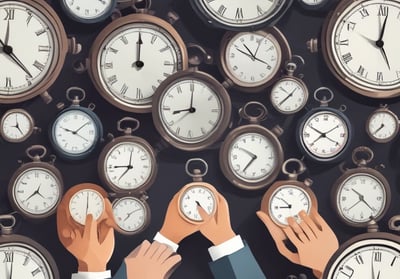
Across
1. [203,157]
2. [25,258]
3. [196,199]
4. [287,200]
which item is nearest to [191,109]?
[203,157]

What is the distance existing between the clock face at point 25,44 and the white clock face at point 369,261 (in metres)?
1.02

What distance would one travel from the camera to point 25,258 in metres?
1.92

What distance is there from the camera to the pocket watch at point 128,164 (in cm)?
193

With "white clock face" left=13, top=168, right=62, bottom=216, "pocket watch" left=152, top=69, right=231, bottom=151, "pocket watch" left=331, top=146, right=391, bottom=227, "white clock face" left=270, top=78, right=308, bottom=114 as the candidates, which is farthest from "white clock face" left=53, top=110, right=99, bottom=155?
"pocket watch" left=331, top=146, right=391, bottom=227

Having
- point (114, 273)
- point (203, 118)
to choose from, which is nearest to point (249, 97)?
point (203, 118)

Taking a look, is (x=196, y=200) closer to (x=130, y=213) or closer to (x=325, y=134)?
(x=130, y=213)

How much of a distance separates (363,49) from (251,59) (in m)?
0.34

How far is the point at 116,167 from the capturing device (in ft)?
6.36

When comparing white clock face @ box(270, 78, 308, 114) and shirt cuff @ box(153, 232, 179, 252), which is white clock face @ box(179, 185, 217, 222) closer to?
shirt cuff @ box(153, 232, 179, 252)

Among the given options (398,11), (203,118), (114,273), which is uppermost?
(398,11)

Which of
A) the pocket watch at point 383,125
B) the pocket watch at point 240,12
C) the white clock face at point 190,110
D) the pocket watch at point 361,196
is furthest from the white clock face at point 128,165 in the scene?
the pocket watch at point 383,125

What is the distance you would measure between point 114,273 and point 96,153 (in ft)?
1.17

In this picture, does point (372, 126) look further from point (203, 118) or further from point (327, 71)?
point (203, 118)

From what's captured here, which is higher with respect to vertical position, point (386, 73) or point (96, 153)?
point (386, 73)
